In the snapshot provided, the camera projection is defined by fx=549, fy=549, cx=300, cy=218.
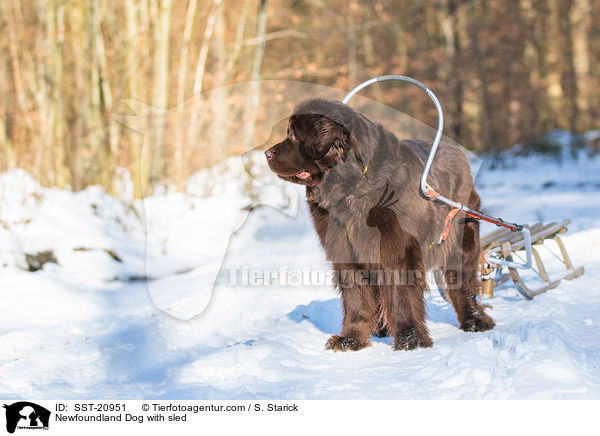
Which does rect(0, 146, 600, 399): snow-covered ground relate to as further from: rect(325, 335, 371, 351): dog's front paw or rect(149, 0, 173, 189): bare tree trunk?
rect(149, 0, 173, 189): bare tree trunk

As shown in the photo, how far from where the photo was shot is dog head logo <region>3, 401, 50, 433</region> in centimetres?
221

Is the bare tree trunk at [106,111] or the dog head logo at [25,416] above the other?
the bare tree trunk at [106,111]

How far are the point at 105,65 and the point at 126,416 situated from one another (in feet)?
23.7

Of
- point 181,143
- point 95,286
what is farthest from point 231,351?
point 181,143

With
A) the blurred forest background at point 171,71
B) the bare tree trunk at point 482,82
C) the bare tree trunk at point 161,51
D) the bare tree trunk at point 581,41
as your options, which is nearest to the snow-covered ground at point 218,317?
the blurred forest background at point 171,71

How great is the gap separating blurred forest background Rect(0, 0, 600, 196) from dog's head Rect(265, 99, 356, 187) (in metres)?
1.68

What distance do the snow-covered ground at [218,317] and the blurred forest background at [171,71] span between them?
702mm

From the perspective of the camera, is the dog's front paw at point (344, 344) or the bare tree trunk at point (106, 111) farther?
the bare tree trunk at point (106, 111)

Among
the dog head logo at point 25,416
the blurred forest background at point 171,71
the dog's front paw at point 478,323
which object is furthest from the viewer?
the blurred forest background at point 171,71

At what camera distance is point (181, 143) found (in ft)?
22.5

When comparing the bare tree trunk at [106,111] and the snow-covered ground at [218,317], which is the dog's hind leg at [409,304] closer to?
the snow-covered ground at [218,317]

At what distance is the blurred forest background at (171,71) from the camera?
6957 millimetres

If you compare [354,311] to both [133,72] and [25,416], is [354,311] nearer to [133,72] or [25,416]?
[25,416]

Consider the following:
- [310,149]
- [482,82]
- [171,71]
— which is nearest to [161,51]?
[171,71]
